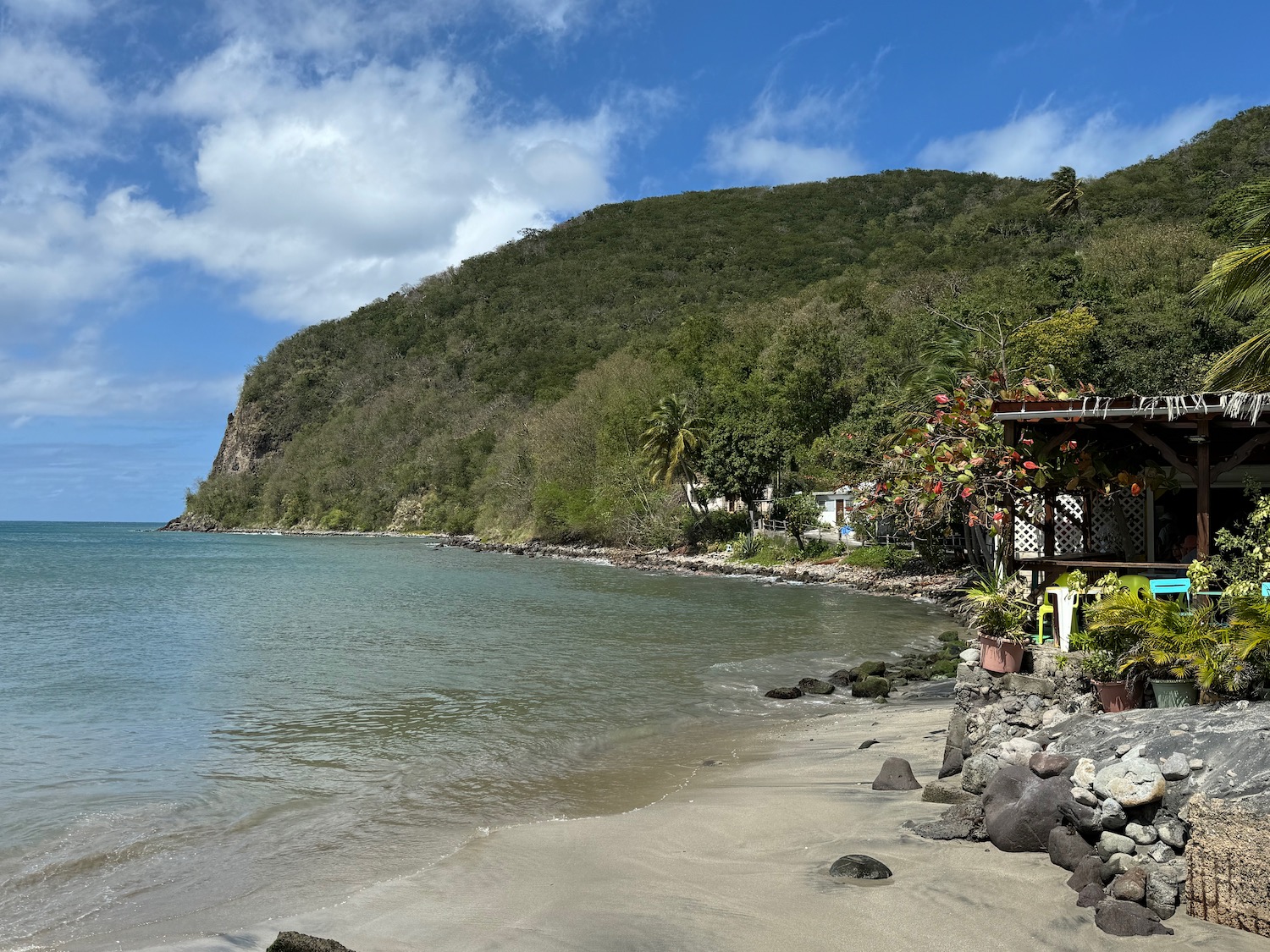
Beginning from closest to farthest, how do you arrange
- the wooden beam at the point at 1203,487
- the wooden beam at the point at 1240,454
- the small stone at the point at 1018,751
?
the small stone at the point at 1018,751 < the wooden beam at the point at 1203,487 < the wooden beam at the point at 1240,454

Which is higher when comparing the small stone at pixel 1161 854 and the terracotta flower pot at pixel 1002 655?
the terracotta flower pot at pixel 1002 655

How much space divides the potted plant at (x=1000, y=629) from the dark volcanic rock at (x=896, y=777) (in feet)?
5.01

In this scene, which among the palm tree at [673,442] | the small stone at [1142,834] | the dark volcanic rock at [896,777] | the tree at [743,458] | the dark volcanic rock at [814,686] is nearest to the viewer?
the small stone at [1142,834]

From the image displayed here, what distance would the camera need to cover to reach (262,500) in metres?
126

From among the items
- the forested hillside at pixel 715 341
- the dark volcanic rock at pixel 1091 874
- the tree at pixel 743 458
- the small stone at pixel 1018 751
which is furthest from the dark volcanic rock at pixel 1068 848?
the tree at pixel 743 458

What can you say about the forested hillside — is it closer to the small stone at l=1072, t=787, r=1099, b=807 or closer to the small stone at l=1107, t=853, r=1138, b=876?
the small stone at l=1072, t=787, r=1099, b=807

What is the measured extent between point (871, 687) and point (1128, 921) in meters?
8.34

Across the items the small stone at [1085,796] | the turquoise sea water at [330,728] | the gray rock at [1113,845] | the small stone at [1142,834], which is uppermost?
the small stone at [1085,796]

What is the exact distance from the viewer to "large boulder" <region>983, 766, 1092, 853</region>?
6117mm

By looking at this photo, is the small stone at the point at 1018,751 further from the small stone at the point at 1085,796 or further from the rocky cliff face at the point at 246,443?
the rocky cliff face at the point at 246,443

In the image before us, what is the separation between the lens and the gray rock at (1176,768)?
18.8 feet

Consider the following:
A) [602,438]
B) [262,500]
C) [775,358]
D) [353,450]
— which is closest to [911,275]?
[775,358]

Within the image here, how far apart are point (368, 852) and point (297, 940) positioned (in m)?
2.58

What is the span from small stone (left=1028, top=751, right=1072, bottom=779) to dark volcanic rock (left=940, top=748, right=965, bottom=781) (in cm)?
154
